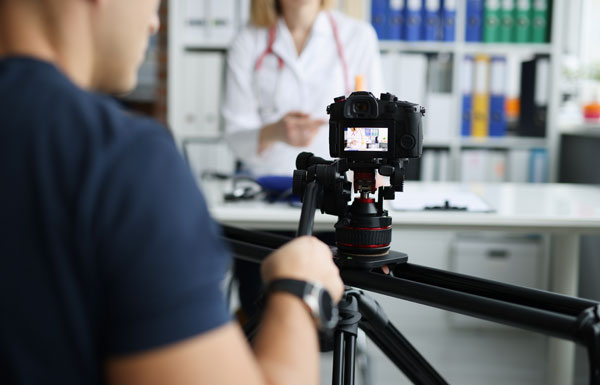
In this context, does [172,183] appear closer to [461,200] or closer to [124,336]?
[124,336]

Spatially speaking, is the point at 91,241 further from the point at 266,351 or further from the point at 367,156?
the point at 367,156

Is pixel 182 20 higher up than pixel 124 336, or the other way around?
pixel 182 20

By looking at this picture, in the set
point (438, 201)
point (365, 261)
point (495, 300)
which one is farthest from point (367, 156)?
point (438, 201)

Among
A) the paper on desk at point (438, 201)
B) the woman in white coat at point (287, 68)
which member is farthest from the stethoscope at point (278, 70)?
the paper on desk at point (438, 201)

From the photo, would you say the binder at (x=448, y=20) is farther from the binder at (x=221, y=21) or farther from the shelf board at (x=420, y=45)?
the binder at (x=221, y=21)

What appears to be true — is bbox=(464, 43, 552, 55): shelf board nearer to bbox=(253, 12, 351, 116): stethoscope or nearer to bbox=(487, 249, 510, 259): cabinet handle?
bbox=(487, 249, 510, 259): cabinet handle

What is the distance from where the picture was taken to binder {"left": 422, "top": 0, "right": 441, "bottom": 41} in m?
3.45

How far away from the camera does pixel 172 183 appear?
0.49m

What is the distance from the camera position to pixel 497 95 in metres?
3.47

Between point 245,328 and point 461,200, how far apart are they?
1147mm

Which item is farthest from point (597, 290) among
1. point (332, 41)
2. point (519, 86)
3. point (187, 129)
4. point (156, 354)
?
point (156, 354)

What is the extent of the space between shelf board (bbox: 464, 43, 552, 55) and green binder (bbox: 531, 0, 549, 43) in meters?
0.04

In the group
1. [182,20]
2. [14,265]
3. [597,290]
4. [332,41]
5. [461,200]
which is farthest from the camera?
[182,20]

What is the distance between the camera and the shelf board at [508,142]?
3.54m
